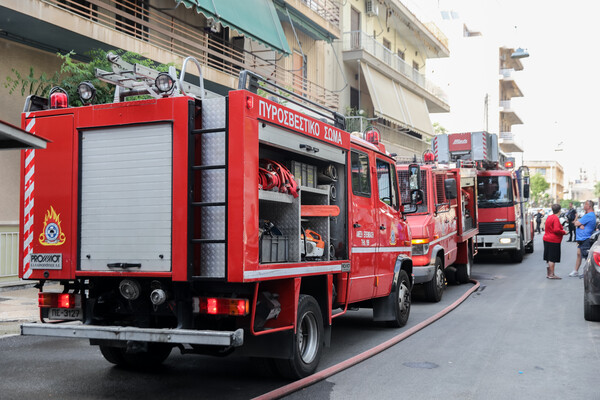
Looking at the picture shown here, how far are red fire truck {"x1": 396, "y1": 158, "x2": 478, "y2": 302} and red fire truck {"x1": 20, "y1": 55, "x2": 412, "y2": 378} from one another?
4069 millimetres

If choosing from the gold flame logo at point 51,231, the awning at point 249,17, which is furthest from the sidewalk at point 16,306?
the awning at point 249,17

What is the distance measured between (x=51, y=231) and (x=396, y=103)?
24.0m

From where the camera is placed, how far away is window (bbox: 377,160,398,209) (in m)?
8.78

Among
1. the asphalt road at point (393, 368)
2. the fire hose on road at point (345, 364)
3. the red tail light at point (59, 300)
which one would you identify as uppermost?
the red tail light at point (59, 300)

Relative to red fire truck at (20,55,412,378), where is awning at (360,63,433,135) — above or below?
above

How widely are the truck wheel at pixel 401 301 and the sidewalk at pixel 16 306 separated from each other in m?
4.64

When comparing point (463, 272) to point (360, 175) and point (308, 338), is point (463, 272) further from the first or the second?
point (308, 338)

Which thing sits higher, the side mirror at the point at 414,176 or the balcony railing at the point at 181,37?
the balcony railing at the point at 181,37

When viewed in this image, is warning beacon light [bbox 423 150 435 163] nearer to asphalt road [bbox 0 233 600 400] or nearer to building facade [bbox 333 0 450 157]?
asphalt road [bbox 0 233 600 400]

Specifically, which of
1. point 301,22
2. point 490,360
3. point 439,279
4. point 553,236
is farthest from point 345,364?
point 301,22

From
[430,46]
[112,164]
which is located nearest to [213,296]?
[112,164]

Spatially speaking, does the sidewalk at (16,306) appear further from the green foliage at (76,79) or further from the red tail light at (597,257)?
the red tail light at (597,257)

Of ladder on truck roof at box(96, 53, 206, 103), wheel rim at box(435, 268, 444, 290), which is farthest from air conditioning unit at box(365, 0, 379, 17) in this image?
ladder on truck roof at box(96, 53, 206, 103)

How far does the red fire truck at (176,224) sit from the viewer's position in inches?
210
